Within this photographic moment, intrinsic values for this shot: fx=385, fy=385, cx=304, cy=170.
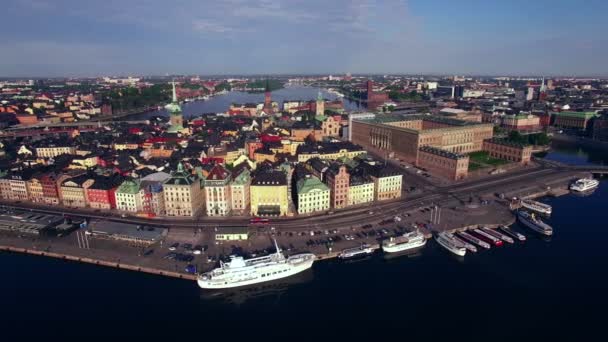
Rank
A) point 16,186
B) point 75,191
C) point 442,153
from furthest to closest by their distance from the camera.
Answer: point 442,153
point 16,186
point 75,191

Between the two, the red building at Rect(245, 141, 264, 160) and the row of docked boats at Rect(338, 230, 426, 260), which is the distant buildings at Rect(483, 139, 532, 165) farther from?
the red building at Rect(245, 141, 264, 160)

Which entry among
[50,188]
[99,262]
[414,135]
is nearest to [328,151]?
[414,135]

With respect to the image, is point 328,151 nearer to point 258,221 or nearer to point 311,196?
point 311,196

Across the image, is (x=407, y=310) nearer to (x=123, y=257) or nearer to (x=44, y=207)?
(x=123, y=257)

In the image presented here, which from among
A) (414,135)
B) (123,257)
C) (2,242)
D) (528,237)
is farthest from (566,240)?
(2,242)

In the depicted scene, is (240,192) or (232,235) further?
(240,192)

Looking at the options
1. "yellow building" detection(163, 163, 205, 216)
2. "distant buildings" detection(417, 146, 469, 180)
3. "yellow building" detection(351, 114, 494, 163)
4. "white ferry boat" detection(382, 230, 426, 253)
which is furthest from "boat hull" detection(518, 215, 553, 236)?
"yellow building" detection(163, 163, 205, 216)
